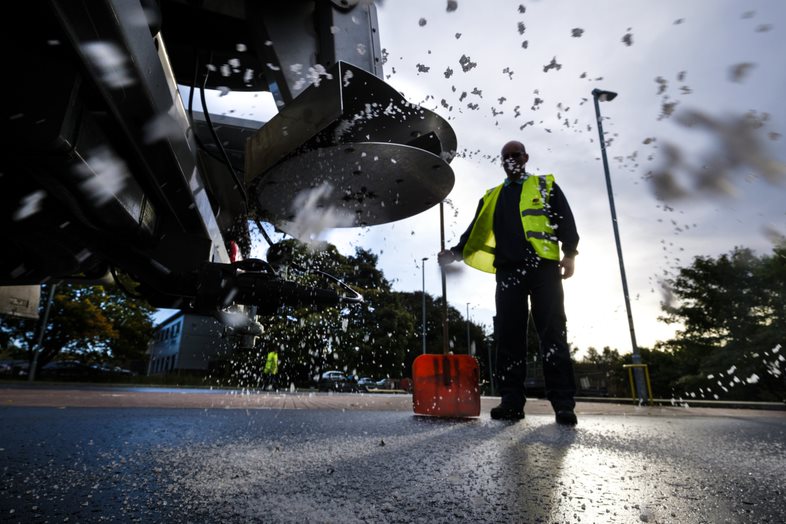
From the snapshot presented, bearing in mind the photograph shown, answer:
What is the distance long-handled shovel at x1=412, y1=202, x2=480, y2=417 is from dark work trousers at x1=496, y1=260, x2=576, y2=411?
225 mm

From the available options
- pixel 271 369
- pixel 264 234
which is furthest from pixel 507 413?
pixel 271 369

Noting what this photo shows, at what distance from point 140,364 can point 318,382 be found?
29675 millimetres

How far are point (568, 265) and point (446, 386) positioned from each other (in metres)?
1.27

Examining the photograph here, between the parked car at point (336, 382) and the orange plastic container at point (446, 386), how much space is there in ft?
58.5

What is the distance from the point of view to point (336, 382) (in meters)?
20.9

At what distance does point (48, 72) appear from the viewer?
0.86 m

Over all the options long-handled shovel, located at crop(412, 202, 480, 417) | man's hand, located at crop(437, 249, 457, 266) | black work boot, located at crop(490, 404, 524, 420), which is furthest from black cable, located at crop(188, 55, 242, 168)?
black work boot, located at crop(490, 404, 524, 420)

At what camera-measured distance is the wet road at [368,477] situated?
0.85m

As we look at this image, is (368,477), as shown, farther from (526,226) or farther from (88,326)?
(88,326)

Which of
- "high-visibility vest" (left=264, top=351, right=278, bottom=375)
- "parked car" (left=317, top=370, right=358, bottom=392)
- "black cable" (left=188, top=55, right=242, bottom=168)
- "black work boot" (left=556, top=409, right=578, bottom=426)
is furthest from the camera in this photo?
"parked car" (left=317, top=370, right=358, bottom=392)

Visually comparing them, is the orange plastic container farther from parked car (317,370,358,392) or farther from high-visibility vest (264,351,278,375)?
parked car (317,370,358,392)

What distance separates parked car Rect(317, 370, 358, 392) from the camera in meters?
20.7

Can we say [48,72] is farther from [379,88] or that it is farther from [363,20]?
[363,20]

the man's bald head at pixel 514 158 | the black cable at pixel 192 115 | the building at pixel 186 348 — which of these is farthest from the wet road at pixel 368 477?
the building at pixel 186 348
